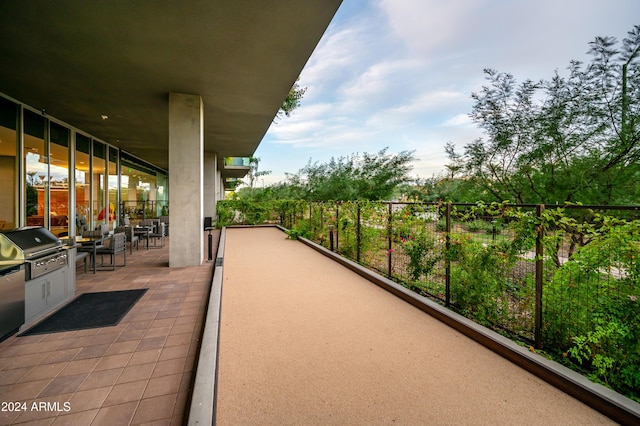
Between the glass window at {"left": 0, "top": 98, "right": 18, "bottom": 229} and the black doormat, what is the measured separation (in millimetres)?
3632

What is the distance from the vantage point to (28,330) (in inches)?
116

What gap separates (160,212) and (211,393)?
55.7 ft

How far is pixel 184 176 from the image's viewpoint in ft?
18.6

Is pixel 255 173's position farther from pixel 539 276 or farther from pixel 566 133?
pixel 539 276

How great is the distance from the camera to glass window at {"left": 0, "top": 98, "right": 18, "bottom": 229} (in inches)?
224

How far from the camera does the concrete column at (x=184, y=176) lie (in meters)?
5.63

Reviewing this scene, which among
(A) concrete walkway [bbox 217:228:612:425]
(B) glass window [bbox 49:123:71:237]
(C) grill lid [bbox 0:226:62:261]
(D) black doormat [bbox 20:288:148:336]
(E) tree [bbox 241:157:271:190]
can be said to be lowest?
(A) concrete walkway [bbox 217:228:612:425]

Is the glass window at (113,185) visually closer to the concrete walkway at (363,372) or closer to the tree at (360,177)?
the concrete walkway at (363,372)

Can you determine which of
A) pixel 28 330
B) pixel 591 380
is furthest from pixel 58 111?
pixel 591 380

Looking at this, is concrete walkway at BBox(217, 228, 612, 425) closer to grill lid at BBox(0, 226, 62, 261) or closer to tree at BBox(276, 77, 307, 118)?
grill lid at BBox(0, 226, 62, 261)

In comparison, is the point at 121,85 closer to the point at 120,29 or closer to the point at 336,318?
the point at 120,29

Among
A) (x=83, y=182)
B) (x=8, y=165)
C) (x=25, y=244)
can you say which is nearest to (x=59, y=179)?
(x=83, y=182)

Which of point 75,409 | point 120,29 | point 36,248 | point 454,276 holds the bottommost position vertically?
point 75,409

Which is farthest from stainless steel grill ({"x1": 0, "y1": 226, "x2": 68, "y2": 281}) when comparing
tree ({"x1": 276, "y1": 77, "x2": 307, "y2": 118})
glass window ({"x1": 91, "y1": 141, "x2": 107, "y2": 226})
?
tree ({"x1": 276, "y1": 77, "x2": 307, "y2": 118})
